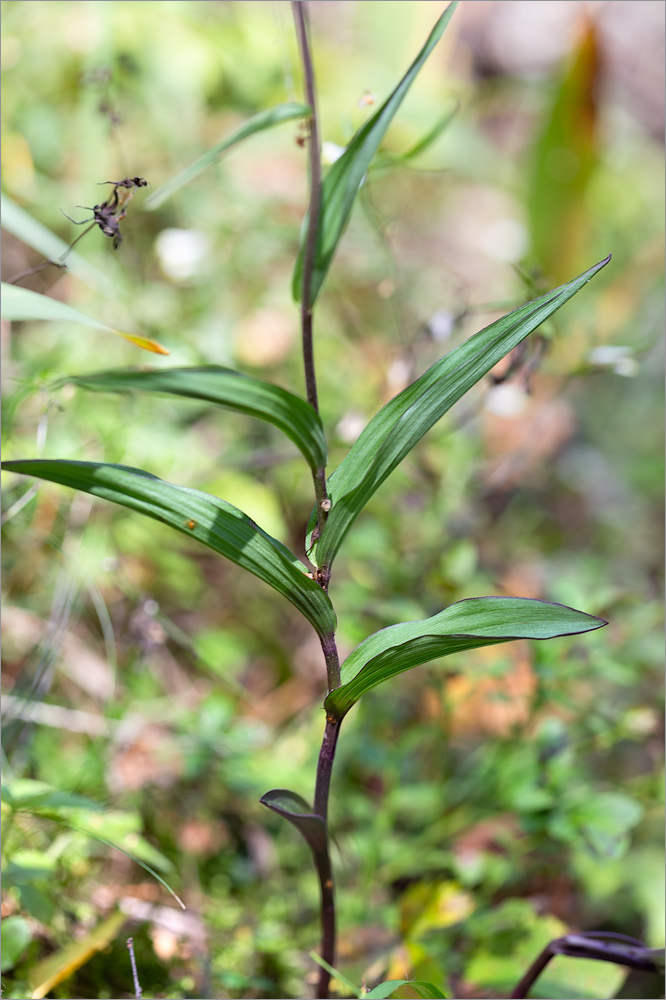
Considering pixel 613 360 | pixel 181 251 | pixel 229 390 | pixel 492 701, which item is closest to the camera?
pixel 229 390

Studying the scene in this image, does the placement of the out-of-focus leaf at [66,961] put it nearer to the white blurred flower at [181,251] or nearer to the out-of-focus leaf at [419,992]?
the out-of-focus leaf at [419,992]

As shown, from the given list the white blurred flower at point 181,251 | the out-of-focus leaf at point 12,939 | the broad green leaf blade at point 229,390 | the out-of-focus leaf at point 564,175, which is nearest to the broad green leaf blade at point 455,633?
the broad green leaf blade at point 229,390

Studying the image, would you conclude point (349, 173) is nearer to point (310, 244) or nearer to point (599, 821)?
point (310, 244)

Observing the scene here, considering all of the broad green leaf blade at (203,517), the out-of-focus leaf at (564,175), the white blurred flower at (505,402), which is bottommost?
the broad green leaf blade at (203,517)

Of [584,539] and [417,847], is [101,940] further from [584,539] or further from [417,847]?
[584,539]

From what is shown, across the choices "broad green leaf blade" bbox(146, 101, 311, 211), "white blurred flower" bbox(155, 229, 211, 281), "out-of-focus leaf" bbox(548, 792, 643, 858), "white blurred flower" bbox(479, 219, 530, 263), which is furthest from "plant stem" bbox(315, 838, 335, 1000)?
"white blurred flower" bbox(479, 219, 530, 263)

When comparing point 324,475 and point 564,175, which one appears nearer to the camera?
point 324,475

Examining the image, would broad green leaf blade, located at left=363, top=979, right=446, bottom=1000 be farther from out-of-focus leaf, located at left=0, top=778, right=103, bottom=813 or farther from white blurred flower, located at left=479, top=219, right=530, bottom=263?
white blurred flower, located at left=479, top=219, right=530, bottom=263

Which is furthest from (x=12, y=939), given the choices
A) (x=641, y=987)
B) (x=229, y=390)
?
(x=641, y=987)
